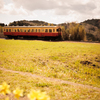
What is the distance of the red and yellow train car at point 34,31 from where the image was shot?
1848 centimetres

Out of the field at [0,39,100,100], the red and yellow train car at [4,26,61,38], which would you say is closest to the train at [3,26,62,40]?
the red and yellow train car at [4,26,61,38]

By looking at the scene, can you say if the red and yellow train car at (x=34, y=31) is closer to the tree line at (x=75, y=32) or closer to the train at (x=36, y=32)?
the train at (x=36, y=32)

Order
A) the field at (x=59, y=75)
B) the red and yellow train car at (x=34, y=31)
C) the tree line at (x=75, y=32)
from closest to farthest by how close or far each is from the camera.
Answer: the field at (x=59, y=75) < the red and yellow train car at (x=34, y=31) < the tree line at (x=75, y=32)

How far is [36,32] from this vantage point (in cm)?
1950

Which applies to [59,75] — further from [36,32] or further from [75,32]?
[75,32]

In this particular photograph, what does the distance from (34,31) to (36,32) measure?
0.47 metres

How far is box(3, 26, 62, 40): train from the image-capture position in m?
18.5

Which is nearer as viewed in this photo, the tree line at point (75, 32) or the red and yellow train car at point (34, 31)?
the red and yellow train car at point (34, 31)

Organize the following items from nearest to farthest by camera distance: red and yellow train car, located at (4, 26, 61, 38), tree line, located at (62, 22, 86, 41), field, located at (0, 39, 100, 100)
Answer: field, located at (0, 39, 100, 100) < red and yellow train car, located at (4, 26, 61, 38) < tree line, located at (62, 22, 86, 41)

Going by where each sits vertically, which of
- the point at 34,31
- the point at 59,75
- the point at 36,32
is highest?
the point at 34,31

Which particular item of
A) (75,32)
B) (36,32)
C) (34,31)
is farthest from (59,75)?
(75,32)

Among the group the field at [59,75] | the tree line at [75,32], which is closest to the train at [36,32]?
the tree line at [75,32]

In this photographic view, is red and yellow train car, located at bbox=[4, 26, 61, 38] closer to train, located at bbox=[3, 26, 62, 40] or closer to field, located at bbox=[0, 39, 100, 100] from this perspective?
train, located at bbox=[3, 26, 62, 40]

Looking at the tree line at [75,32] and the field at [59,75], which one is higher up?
the tree line at [75,32]
